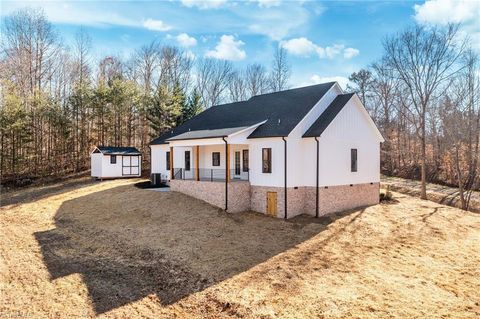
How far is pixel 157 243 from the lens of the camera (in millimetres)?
12914

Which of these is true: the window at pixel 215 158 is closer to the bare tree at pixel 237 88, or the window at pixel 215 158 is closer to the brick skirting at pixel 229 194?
the brick skirting at pixel 229 194

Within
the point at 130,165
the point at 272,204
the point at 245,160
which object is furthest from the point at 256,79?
the point at 272,204

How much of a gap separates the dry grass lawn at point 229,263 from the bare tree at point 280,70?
96.9ft

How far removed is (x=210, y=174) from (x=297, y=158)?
641cm

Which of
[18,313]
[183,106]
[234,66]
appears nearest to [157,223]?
[18,313]

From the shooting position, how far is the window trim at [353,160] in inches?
730

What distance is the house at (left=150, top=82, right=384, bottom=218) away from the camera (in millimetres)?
16656

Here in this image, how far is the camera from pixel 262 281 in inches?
383

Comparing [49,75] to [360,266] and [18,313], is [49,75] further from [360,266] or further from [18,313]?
[360,266]

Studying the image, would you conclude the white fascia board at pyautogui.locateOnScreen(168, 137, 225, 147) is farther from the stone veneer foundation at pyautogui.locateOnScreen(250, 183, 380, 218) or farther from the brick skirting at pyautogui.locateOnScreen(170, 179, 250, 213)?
the stone veneer foundation at pyautogui.locateOnScreen(250, 183, 380, 218)

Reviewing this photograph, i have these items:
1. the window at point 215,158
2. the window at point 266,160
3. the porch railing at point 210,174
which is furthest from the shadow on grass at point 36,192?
the window at point 266,160

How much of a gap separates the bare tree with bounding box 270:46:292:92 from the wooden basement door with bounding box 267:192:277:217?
1183 inches

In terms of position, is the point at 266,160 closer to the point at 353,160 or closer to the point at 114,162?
the point at 353,160

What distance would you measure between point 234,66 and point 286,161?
3579cm
